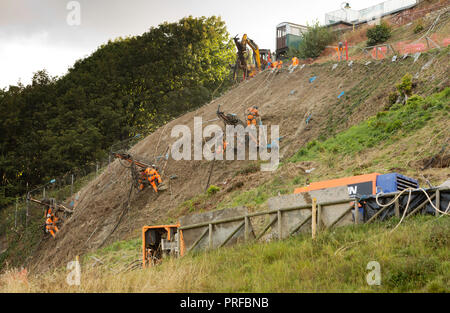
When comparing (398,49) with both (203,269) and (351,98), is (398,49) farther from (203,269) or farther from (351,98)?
(203,269)

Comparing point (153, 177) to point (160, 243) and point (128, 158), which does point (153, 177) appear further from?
point (160, 243)

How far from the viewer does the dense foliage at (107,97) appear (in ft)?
170

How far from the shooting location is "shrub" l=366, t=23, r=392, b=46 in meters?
45.7

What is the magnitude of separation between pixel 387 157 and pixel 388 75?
1085 cm

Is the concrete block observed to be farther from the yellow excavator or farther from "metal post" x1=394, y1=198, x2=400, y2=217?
the yellow excavator

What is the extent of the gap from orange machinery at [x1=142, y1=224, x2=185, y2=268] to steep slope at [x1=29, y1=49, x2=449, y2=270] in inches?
397

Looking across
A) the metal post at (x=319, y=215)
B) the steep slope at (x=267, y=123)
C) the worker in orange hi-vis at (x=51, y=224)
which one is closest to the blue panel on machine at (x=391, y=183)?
the metal post at (x=319, y=215)

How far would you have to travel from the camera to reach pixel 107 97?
55.8 metres

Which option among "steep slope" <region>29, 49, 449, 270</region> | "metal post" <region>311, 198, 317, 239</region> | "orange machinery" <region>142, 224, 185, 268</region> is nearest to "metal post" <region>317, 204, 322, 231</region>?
"metal post" <region>311, 198, 317, 239</region>

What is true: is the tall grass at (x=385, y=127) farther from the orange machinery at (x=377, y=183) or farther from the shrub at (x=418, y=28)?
the shrub at (x=418, y=28)

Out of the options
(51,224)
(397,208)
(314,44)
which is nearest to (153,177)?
(51,224)
